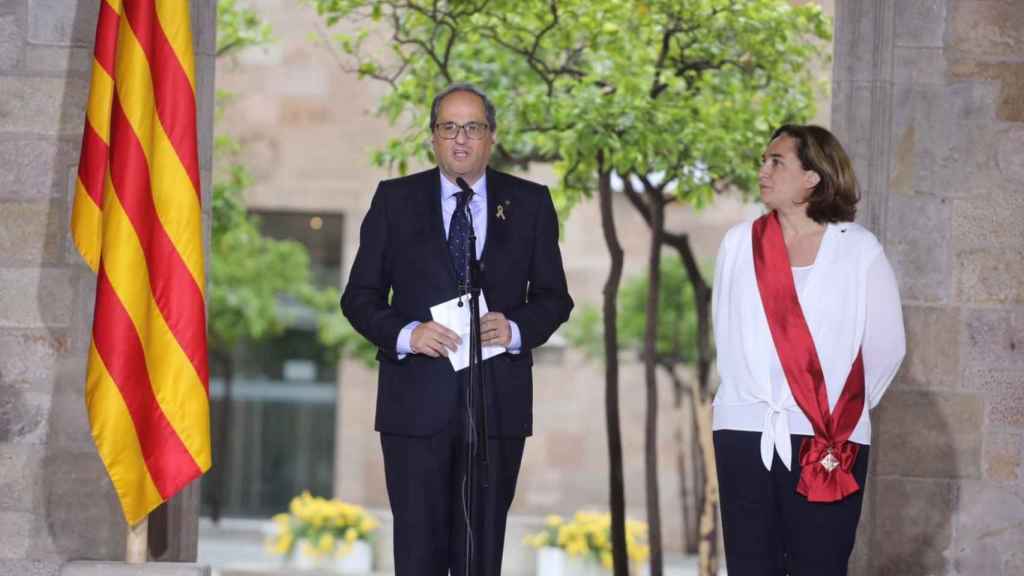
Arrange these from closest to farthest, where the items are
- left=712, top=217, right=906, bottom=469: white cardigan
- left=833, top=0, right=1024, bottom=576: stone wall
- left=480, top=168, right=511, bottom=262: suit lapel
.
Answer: left=712, top=217, right=906, bottom=469: white cardigan, left=480, top=168, right=511, bottom=262: suit lapel, left=833, top=0, right=1024, bottom=576: stone wall

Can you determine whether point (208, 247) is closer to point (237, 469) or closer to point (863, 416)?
point (863, 416)

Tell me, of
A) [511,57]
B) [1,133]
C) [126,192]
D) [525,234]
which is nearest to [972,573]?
[525,234]

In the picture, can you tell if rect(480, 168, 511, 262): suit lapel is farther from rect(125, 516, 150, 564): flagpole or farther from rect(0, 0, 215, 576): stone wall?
rect(0, 0, 215, 576): stone wall

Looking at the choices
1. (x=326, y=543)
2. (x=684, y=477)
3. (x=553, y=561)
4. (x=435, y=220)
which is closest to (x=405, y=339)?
(x=435, y=220)

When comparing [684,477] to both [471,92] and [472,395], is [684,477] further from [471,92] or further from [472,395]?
[472,395]

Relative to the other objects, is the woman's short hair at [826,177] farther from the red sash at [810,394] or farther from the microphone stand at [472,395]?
the microphone stand at [472,395]

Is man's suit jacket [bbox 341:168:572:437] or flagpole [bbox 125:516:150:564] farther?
flagpole [bbox 125:516:150:564]

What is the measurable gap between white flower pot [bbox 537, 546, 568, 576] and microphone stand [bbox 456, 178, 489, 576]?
729 cm

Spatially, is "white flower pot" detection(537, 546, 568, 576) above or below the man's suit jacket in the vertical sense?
below

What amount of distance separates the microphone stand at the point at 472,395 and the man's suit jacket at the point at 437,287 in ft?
0.43

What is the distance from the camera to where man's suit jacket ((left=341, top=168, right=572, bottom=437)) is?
13.4 ft

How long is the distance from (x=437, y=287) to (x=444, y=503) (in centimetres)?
57

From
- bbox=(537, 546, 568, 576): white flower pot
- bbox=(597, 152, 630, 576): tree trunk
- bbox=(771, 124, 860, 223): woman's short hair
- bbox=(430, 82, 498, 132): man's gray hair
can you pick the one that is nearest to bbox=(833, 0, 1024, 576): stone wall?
bbox=(771, 124, 860, 223): woman's short hair

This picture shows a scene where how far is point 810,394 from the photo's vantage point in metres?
4.04
